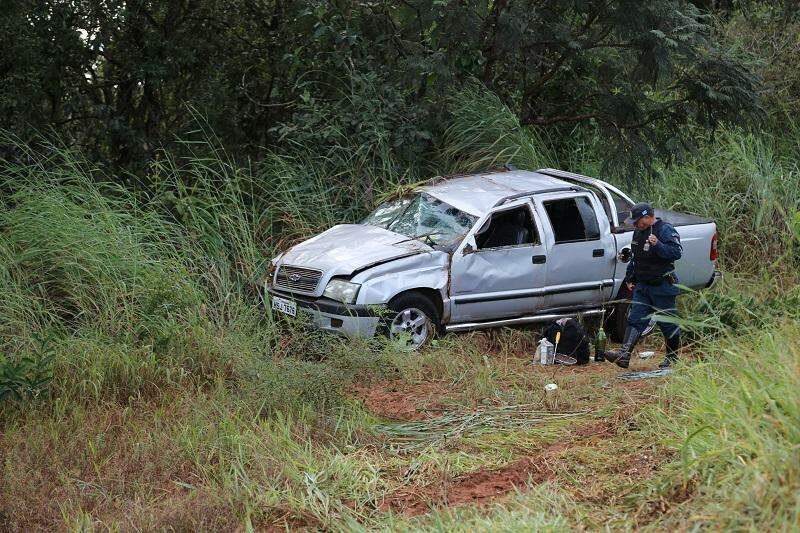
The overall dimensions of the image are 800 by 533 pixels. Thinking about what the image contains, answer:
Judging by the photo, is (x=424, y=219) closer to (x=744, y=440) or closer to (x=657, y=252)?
(x=657, y=252)

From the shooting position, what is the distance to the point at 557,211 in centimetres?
1045

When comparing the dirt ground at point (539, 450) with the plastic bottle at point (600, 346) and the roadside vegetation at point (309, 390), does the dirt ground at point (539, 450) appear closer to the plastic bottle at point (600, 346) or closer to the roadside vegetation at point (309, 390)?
the roadside vegetation at point (309, 390)

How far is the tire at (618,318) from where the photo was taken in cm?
1076

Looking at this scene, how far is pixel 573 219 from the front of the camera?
10.5m

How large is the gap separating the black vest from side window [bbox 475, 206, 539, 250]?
1.37 m

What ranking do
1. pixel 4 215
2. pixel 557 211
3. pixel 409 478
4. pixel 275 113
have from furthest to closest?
1. pixel 275 113
2. pixel 557 211
3. pixel 4 215
4. pixel 409 478

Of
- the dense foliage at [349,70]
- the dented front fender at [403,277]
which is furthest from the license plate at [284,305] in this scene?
the dense foliage at [349,70]

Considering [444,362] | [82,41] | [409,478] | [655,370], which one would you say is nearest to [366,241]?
[444,362]

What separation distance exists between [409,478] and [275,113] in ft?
29.7

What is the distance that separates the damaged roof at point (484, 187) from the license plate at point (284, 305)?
1.98 metres

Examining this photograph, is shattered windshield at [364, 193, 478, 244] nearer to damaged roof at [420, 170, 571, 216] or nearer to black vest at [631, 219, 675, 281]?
damaged roof at [420, 170, 571, 216]

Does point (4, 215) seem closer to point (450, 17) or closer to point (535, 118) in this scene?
point (450, 17)

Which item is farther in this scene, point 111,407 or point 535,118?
point 535,118

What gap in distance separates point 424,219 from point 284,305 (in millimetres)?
1731
